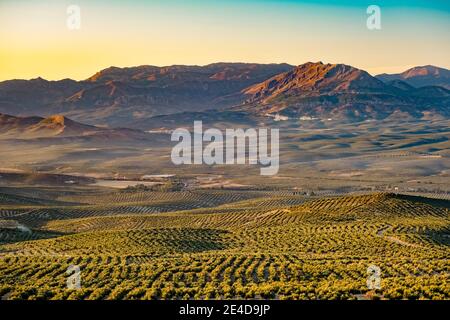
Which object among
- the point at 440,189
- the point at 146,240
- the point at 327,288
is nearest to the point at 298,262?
the point at 327,288

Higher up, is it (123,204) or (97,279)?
(97,279)

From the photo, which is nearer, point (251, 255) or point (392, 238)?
point (251, 255)

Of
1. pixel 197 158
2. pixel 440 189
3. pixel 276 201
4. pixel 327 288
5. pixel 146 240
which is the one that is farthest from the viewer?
pixel 197 158

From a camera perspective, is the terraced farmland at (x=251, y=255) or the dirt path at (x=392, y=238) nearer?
the terraced farmland at (x=251, y=255)

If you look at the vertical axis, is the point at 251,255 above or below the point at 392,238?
above

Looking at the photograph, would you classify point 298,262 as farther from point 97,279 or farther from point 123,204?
point 123,204

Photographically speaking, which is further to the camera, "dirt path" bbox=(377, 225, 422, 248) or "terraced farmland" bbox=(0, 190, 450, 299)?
"dirt path" bbox=(377, 225, 422, 248)
